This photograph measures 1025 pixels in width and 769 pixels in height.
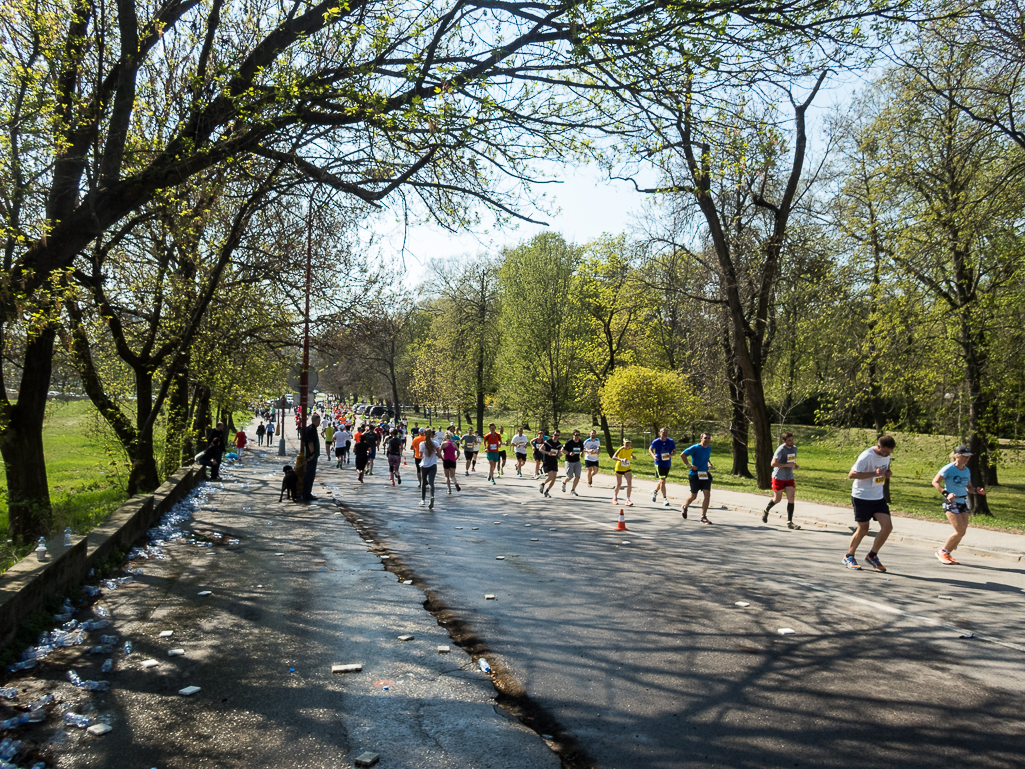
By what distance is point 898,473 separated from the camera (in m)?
37.8

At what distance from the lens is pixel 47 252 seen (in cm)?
841

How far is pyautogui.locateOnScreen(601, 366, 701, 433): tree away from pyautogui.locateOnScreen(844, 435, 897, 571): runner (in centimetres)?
2494

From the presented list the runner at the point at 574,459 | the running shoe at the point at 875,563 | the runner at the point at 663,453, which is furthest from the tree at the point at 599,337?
the running shoe at the point at 875,563

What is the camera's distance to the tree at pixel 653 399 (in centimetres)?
3472

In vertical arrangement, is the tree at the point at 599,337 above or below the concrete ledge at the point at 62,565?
above

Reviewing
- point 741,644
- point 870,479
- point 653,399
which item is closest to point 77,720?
point 741,644

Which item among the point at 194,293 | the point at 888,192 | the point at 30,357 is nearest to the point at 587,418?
the point at 888,192

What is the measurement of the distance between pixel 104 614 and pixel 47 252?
14.3 feet

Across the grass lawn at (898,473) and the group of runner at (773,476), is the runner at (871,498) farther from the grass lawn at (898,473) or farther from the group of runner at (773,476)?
the grass lawn at (898,473)

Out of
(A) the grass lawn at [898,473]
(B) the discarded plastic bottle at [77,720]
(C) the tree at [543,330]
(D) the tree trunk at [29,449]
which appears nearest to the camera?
(B) the discarded plastic bottle at [77,720]

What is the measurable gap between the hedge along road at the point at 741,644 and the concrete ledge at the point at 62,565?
3599 millimetres

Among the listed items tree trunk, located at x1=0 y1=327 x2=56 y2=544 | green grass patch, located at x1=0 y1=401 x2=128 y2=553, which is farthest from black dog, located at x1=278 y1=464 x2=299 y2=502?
tree trunk, located at x1=0 y1=327 x2=56 y2=544

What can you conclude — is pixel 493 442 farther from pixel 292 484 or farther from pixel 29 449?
pixel 29 449

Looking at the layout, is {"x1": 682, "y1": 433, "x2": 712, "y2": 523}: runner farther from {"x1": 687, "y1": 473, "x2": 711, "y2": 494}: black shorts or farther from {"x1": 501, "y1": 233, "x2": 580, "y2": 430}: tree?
{"x1": 501, "y1": 233, "x2": 580, "y2": 430}: tree
